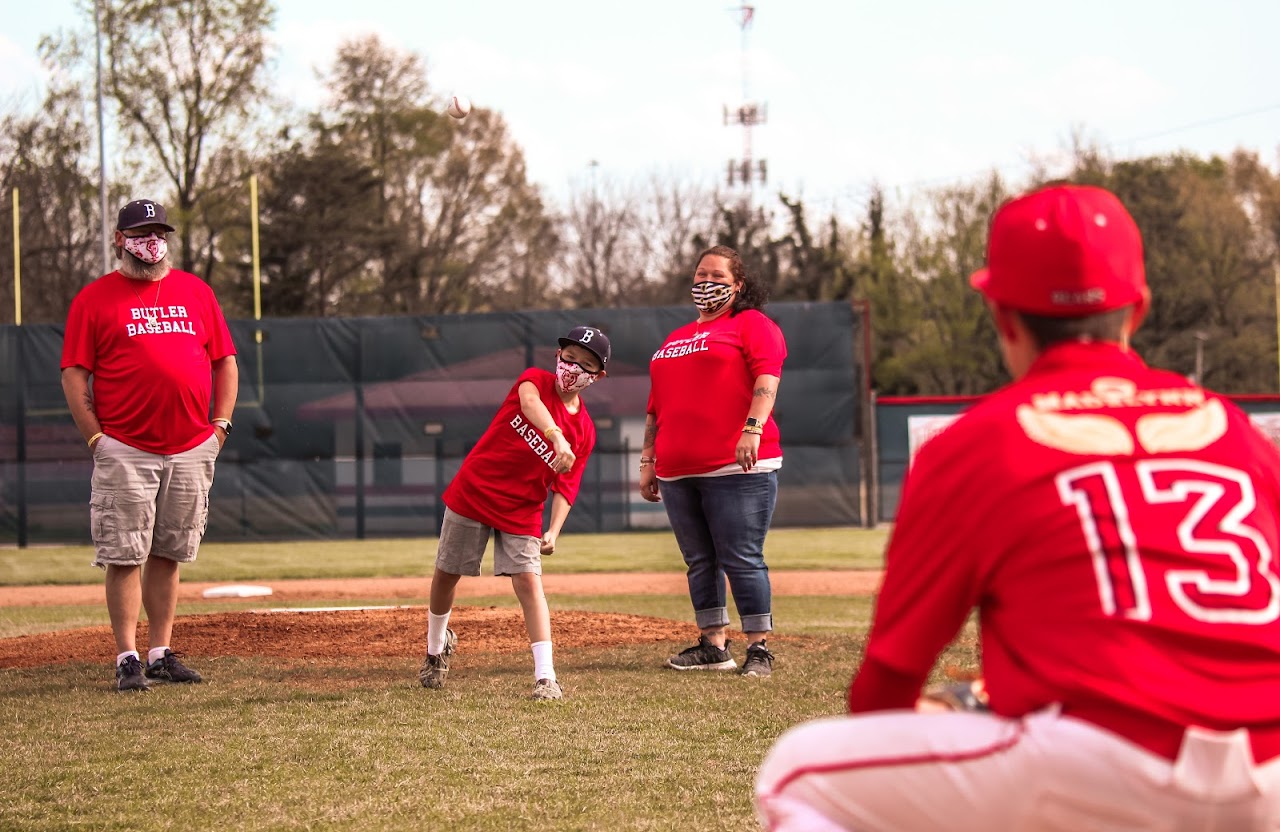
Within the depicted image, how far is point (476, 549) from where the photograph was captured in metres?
5.72

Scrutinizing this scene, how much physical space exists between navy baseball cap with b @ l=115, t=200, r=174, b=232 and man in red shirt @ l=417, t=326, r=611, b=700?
68.1 inches

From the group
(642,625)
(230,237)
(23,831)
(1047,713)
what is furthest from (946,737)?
(230,237)

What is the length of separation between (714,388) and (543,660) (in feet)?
4.73

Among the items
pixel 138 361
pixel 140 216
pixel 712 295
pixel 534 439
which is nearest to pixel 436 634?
pixel 534 439

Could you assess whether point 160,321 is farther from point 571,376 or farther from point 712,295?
point 712,295

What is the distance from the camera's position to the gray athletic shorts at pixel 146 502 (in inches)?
228

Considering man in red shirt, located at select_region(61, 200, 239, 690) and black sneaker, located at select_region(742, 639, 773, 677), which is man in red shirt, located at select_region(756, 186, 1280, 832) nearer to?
black sneaker, located at select_region(742, 639, 773, 677)

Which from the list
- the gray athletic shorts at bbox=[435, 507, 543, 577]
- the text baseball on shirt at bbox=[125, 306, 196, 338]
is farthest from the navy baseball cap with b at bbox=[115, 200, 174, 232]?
the gray athletic shorts at bbox=[435, 507, 543, 577]

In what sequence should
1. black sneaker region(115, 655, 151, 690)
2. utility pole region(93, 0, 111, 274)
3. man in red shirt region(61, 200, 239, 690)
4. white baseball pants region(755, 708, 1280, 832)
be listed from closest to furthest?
white baseball pants region(755, 708, 1280, 832) < black sneaker region(115, 655, 151, 690) < man in red shirt region(61, 200, 239, 690) < utility pole region(93, 0, 111, 274)

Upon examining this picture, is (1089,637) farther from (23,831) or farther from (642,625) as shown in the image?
(642,625)

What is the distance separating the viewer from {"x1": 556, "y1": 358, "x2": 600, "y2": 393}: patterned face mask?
18.4 feet

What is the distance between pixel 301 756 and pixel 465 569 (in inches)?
57.2

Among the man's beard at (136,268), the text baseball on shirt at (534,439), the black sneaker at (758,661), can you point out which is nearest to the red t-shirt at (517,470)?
the text baseball on shirt at (534,439)

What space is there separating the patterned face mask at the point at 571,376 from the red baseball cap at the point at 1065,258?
12.3ft
